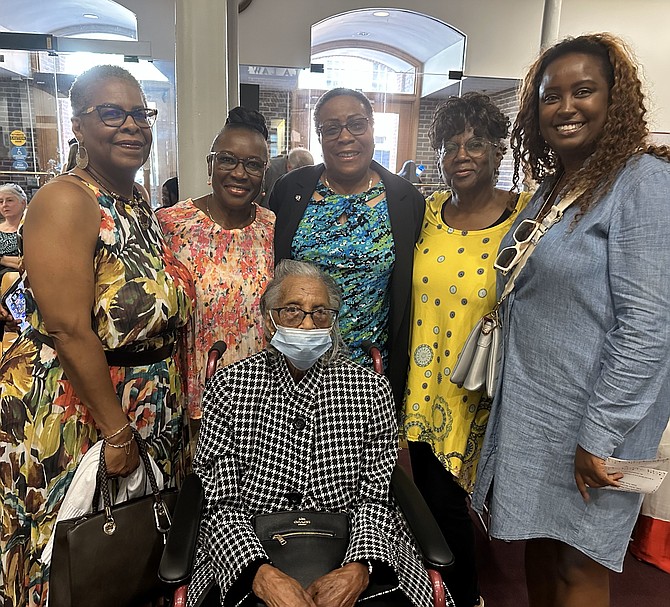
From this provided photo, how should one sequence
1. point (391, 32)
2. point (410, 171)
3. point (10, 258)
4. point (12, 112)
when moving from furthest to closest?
point (391, 32) < point (410, 171) < point (12, 112) < point (10, 258)

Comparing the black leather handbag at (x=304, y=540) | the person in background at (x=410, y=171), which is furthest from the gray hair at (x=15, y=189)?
the black leather handbag at (x=304, y=540)

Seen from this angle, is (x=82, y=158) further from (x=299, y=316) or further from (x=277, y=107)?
(x=277, y=107)

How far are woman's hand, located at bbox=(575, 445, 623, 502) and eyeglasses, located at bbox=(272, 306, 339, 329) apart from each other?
0.85 metres

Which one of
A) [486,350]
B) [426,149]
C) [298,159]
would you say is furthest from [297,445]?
[426,149]

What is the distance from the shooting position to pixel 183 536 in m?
1.50

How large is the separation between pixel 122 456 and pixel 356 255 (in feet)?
3.56

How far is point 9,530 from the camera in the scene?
1.73 m

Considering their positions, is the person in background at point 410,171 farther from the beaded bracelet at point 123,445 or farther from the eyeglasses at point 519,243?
the beaded bracelet at point 123,445

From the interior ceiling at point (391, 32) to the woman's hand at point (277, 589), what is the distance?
6.99 metres

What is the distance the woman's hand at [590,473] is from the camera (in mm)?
1514

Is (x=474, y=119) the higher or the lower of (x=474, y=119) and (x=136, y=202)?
the higher

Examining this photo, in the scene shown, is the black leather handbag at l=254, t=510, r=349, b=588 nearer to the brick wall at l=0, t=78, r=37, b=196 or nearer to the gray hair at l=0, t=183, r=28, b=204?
the gray hair at l=0, t=183, r=28, b=204

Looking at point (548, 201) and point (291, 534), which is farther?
point (548, 201)

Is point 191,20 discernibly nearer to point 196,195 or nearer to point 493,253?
point 196,195
